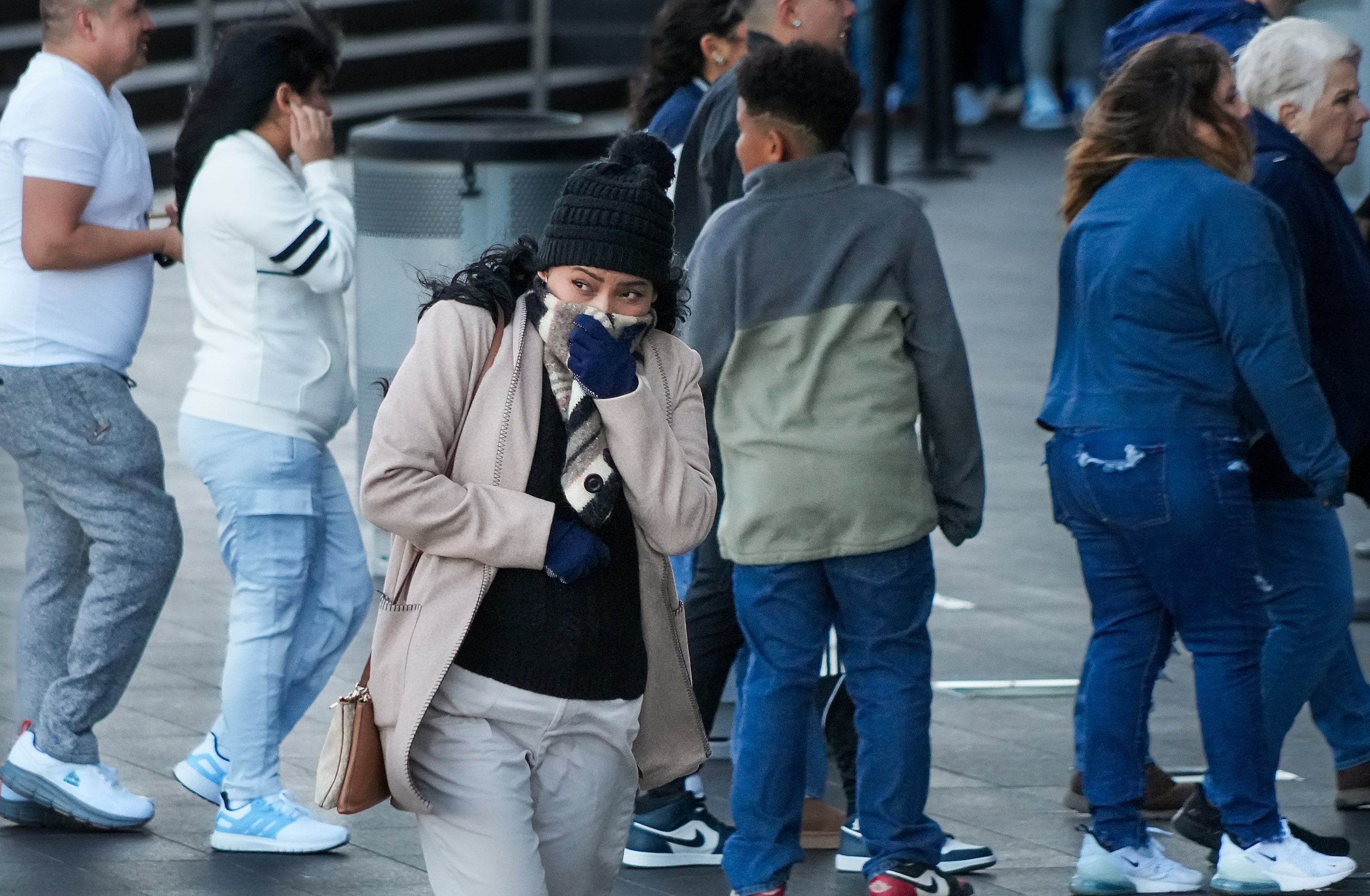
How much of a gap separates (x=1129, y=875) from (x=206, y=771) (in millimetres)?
2142

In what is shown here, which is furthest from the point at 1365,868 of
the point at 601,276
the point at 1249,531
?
the point at 601,276

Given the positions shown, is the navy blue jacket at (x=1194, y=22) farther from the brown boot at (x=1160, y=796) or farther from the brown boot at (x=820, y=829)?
the brown boot at (x=820, y=829)

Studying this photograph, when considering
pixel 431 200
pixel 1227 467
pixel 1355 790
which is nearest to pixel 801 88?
pixel 1227 467

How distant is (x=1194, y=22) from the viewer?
5699 millimetres

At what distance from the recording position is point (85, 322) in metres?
4.77

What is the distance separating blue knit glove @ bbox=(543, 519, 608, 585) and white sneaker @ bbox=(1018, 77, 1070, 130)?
47.3 ft

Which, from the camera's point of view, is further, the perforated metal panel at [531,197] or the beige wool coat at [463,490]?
the perforated metal panel at [531,197]

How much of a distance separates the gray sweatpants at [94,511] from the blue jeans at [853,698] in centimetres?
143

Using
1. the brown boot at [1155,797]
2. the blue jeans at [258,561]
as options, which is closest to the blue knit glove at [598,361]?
the blue jeans at [258,561]

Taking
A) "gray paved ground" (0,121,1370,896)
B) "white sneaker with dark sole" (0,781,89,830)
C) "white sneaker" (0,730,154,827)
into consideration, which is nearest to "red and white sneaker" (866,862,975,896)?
"gray paved ground" (0,121,1370,896)

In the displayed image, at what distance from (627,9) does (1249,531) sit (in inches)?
518

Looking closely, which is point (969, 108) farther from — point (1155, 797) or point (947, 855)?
point (947, 855)

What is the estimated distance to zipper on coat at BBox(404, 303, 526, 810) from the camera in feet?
10.3

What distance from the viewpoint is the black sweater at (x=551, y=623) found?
3176mm
